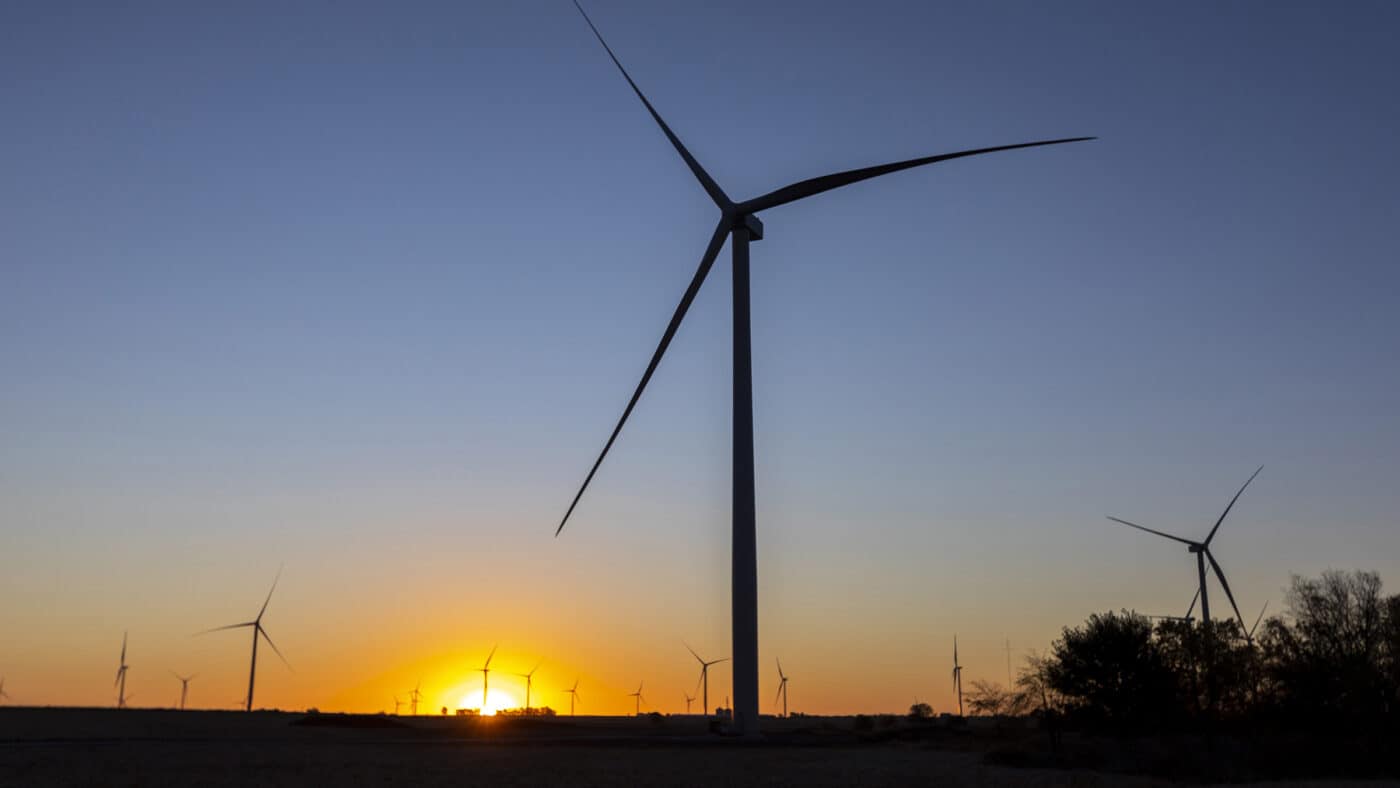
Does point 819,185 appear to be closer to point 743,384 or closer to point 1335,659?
point 743,384

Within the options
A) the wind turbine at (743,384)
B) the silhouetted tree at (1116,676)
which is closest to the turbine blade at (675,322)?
the wind turbine at (743,384)

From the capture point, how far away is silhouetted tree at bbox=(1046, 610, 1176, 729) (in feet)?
237

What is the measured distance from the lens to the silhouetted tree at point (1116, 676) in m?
72.2

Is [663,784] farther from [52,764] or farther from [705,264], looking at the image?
[705,264]

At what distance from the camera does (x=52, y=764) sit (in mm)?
49875

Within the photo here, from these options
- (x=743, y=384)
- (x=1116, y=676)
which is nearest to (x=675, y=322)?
(x=743, y=384)

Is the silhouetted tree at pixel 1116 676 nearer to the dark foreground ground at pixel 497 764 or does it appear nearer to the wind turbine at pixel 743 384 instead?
the dark foreground ground at pixel 497 764

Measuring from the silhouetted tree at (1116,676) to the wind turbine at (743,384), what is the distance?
23.4 meters

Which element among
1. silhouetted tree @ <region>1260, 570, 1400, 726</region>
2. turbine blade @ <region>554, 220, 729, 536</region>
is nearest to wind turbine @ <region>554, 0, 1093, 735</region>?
turbine blade @ <region>554, 220, 729, 536</region>

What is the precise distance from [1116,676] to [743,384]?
31.1 m

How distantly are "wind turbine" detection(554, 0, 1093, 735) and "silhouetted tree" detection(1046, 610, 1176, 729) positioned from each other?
920 inches

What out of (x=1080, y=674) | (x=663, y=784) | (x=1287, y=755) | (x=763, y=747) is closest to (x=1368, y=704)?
(x=1287, y=755)

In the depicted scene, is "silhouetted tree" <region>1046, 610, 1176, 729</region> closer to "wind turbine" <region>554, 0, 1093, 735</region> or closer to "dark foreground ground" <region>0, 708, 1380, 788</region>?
"dark foreground ground" <region>0, 708, 1380, 788</region>

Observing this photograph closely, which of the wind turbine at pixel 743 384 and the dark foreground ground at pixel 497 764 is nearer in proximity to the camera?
the dark foreground ground at pixel 497 764
